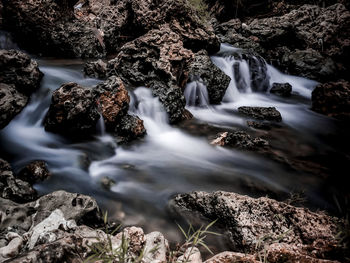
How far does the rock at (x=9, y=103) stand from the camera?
461 cm

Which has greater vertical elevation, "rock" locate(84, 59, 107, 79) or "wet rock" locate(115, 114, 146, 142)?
"rock" locate(84, 59, 107, 79)

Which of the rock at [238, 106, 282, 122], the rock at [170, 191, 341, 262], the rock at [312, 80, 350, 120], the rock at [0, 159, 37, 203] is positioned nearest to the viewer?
the rock at [170, 191, 341, 262]

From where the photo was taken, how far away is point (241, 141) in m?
5.30

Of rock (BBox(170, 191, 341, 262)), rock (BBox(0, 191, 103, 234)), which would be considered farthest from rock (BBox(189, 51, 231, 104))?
rock (BBox(0, 191, 103, 234))

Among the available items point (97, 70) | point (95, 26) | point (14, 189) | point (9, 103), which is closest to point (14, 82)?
point (9, 103)

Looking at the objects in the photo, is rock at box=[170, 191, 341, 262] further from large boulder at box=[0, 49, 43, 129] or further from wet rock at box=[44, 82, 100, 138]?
large boulder at box=[0, 49, 43, 129]

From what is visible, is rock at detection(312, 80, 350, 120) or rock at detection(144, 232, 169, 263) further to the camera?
rock at detection(312, 80, 350, 120)

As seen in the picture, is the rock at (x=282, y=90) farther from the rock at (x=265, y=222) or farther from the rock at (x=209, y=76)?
the rock at (x=265, y=222)

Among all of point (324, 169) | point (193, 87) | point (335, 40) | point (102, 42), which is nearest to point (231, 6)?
point (335, 40)

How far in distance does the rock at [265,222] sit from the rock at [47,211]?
4.83 ft

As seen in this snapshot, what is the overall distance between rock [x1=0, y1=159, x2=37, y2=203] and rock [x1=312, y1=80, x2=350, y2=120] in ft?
28.7

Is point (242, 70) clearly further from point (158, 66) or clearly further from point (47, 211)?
point (47, 211)

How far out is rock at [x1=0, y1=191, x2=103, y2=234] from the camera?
260 cm

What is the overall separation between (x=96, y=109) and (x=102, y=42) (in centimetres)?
627
